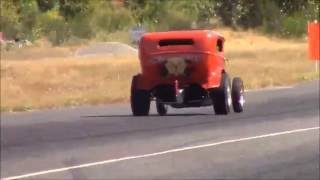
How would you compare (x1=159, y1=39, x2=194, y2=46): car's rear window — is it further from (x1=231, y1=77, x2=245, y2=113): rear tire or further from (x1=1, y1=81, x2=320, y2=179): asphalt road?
(x1=1, y1=81, x2=320, y2=179): asphalt road

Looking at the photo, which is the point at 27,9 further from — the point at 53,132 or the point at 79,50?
the point at 53,132

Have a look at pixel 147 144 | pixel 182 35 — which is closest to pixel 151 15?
pixel 182 35

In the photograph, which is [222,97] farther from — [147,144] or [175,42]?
[147,144]

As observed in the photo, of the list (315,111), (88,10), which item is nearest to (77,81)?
(88,10)

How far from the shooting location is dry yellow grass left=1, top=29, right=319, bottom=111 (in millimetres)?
6738

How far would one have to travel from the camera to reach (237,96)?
18.5 ft

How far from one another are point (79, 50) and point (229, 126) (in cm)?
17234

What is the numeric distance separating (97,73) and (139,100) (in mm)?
1216

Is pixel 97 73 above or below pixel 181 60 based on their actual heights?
below

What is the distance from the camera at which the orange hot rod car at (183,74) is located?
5254 millimetres

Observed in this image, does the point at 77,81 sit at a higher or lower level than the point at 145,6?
lower

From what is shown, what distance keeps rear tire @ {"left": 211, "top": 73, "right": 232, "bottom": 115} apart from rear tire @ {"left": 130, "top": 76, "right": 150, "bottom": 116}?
29 centimetres

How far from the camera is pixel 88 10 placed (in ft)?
18.7

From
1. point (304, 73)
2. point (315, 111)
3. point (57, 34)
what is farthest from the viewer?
point (315, 111)
